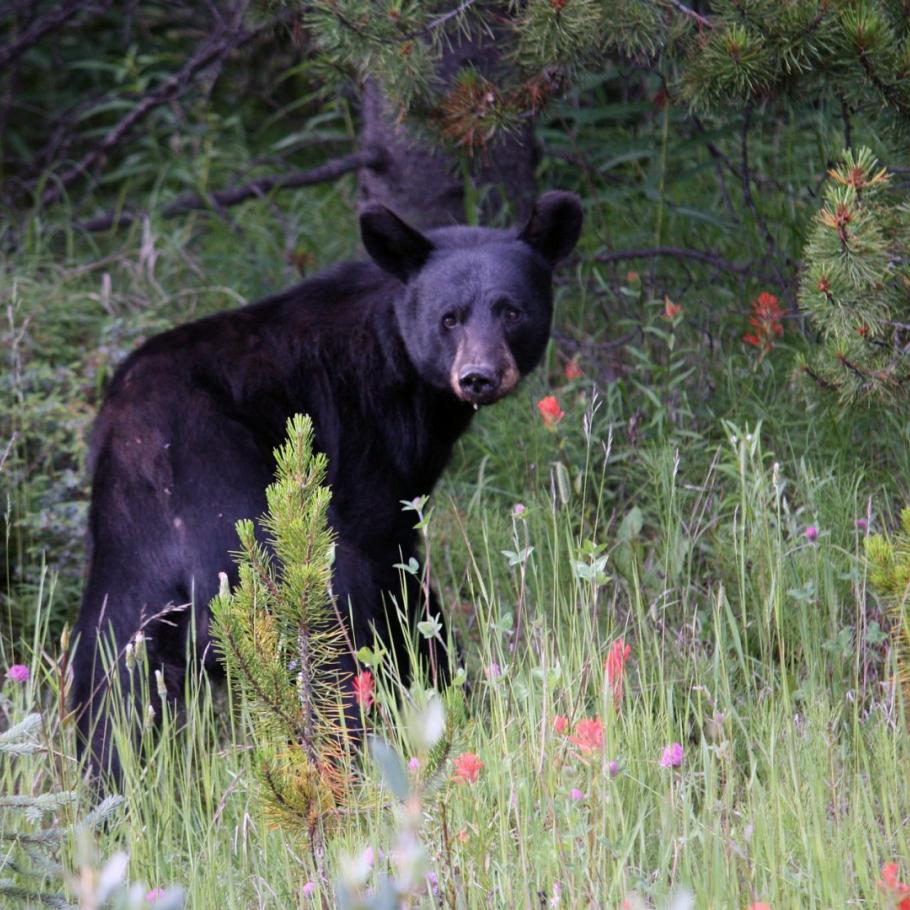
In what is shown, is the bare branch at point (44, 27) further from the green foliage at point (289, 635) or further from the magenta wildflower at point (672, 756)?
the magenta wildflower at point (672, 756)

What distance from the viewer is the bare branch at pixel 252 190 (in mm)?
5602

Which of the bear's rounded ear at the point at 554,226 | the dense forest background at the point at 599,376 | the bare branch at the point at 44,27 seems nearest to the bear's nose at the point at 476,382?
the dense forest background at the point at 599,376

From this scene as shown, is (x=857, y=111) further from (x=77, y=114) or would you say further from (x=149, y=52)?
(x=149, y=52)

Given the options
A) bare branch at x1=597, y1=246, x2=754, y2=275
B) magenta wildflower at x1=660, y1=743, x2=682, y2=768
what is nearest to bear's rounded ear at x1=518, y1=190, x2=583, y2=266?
bare branch at x1=597, y1=246, x2=754, y2=275

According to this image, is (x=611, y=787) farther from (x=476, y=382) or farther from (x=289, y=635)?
(x=476, y=382)

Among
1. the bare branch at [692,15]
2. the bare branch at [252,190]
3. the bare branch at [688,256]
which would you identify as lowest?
the bare branch at [688,256]

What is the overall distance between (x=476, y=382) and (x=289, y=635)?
1.55 metres

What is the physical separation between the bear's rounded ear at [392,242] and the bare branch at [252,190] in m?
1.33

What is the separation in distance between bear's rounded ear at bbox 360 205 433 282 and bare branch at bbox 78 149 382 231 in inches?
52.3

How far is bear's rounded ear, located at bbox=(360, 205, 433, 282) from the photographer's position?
412 cm

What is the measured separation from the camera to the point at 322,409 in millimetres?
4145

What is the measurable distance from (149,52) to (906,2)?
17.6 feet

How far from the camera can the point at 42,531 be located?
4664 millimetres

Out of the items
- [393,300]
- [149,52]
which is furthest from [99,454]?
[149,52]
